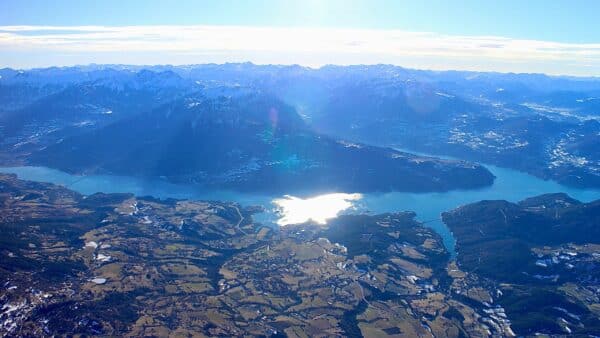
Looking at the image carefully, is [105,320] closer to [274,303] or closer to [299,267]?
[274,303]

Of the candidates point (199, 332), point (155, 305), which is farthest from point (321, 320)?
point (155, 305)

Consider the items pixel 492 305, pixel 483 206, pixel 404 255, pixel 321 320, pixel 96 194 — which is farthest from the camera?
pixel 96 194

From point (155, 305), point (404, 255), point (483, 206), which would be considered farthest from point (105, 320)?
point (483, 206)

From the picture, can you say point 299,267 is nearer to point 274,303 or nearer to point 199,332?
point 274,303

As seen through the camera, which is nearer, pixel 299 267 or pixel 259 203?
pixel 299 267

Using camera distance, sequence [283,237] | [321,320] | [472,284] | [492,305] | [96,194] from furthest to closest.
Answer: [96,194]
[283,237]
[472,284]
[492,305]
[321,320]

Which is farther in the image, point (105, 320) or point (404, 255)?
point (404, 255)
